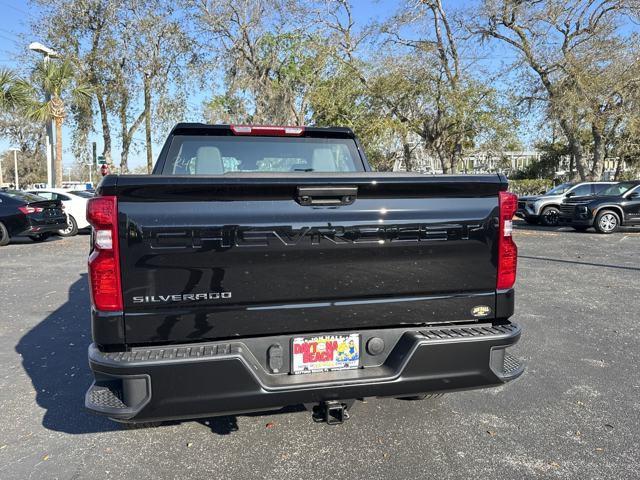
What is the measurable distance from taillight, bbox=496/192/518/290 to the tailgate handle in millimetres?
875

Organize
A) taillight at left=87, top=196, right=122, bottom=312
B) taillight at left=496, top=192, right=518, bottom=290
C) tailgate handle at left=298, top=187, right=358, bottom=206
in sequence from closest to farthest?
taillight at left=87, top=196, right=122, bottom=312, tailgate handle at left=298, top=187, right=358, bottom=206, taillight at left=496, top=192, right=518, bottom=290

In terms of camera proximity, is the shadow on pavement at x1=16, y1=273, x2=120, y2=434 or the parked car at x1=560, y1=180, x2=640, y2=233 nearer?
the shadow on pavement at x1=16, y1=273, x2=120, y2=434

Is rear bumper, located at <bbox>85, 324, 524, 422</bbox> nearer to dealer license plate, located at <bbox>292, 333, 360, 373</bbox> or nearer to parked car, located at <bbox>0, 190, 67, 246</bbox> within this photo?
dealer license plate, located at <bbox>292, 333, 360, 373</bbox>

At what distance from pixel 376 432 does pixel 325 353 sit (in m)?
0.97

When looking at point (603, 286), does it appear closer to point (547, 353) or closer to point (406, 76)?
point (547, 353)

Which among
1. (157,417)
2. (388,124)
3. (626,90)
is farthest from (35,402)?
(626,90)

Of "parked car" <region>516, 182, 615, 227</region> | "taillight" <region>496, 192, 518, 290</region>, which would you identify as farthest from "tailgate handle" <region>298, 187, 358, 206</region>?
"parked car" <region>516, 182, 615, 227</region>

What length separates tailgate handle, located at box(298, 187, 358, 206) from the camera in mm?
2490

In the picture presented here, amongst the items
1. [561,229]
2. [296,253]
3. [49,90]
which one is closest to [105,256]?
[296,253]

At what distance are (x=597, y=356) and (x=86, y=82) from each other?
80.8ft

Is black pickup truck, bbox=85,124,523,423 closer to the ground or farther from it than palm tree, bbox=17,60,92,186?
closer to the ground

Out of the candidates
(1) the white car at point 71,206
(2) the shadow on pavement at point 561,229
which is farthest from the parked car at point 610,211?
(1) the white car at point 71,206

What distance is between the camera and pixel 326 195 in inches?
99.1

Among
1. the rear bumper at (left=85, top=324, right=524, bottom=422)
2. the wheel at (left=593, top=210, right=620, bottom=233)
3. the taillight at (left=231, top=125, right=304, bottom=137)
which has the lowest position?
the rear bumper at (left=85, top=324, right=524, bottom=422)
